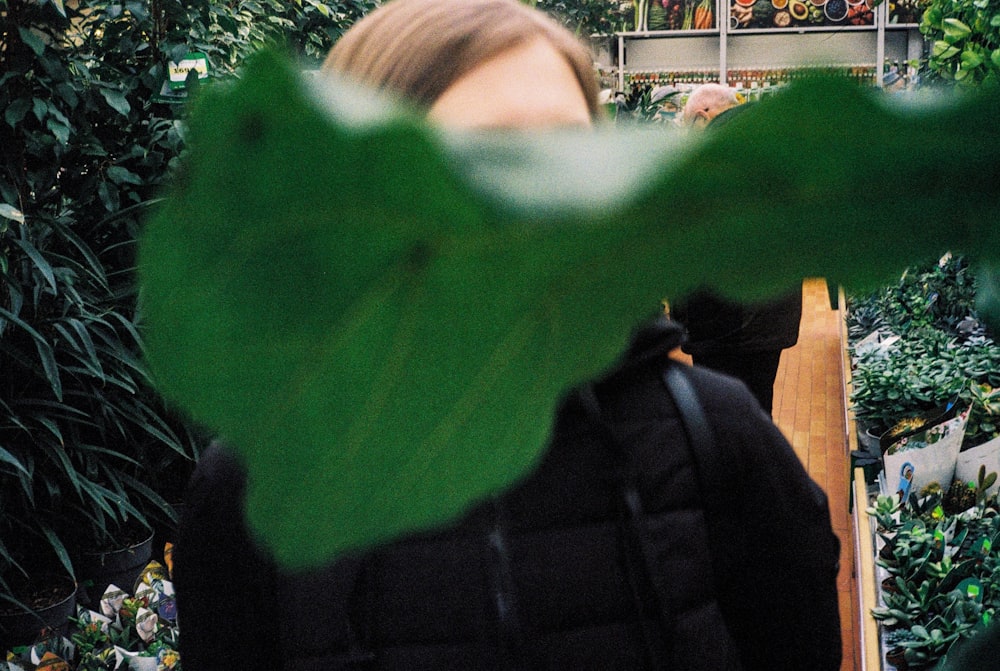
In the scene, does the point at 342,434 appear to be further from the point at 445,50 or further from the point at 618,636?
the point at 618,636

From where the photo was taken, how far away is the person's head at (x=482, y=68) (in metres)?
0.21

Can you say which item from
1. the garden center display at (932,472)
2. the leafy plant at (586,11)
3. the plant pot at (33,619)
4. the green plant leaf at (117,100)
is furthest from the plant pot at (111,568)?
the leafy plant at (586,11)

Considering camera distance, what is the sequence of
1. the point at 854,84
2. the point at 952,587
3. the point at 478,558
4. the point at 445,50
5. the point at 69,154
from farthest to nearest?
the point at 69,154, the point at 952,587, the point at 478,558, the point at 445,50, the point at 854,84

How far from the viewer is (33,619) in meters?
2.56

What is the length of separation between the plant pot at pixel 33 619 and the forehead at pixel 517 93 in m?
2.69

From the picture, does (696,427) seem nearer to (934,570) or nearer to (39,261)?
(934,570)

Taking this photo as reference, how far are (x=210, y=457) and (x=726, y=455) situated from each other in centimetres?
59

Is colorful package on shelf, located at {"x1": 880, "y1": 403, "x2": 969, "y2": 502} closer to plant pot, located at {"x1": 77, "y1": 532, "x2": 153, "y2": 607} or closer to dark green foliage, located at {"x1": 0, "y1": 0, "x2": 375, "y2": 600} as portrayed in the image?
dark green foliage, located at {"x1": 0, "y1": 0, "x2": 375, "y2": 600}

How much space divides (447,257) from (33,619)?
294 cm

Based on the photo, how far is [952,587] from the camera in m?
2.17

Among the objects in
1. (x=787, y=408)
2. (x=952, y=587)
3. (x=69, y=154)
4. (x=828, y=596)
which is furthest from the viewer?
(x=787, y=408)

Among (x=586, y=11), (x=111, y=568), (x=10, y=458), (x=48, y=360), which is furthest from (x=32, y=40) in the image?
(x=586, y=11)

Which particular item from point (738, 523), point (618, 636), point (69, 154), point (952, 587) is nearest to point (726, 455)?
point (738, 523)

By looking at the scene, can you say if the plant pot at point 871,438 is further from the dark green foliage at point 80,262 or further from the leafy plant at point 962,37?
the dark green foliage at point 80,262
